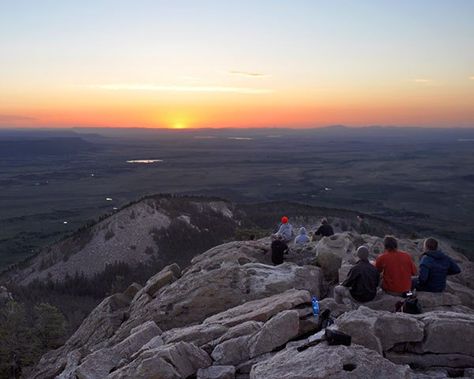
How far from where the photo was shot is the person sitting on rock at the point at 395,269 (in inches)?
465

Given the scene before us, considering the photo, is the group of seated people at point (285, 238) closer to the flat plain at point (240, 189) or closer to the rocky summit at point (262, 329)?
the rocky summit at point (262, 329)

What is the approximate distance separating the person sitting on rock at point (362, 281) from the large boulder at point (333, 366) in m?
3.73

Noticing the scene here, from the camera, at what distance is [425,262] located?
475 inches

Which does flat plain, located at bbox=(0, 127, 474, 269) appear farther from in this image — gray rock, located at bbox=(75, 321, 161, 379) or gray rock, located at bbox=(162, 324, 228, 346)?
gray rock, located at bbox=(162, 324, 228, 346)

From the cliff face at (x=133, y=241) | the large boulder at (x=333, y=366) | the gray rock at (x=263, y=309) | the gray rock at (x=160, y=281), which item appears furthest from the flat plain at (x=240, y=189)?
the large boulder at (x=333, y=366)

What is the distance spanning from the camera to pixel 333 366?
24.6ft

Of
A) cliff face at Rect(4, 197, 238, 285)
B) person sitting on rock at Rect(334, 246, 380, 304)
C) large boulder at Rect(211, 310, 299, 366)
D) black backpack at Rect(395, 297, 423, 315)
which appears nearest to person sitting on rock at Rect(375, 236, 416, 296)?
person sitting on rock at Rect(334, 246, 380, 304)

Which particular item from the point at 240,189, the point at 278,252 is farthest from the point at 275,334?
the point at 240,189

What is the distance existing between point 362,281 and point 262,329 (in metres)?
3.18

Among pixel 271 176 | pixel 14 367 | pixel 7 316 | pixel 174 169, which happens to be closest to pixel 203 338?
pixel 14 367

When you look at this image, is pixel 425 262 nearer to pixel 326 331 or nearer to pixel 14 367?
pixel 326 331

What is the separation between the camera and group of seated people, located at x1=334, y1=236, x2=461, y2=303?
11664 millimetres

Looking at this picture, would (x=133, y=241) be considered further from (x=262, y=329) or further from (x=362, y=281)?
(x=262, y=329)

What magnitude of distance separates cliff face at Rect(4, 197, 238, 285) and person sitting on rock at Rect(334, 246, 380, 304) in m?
35.3
